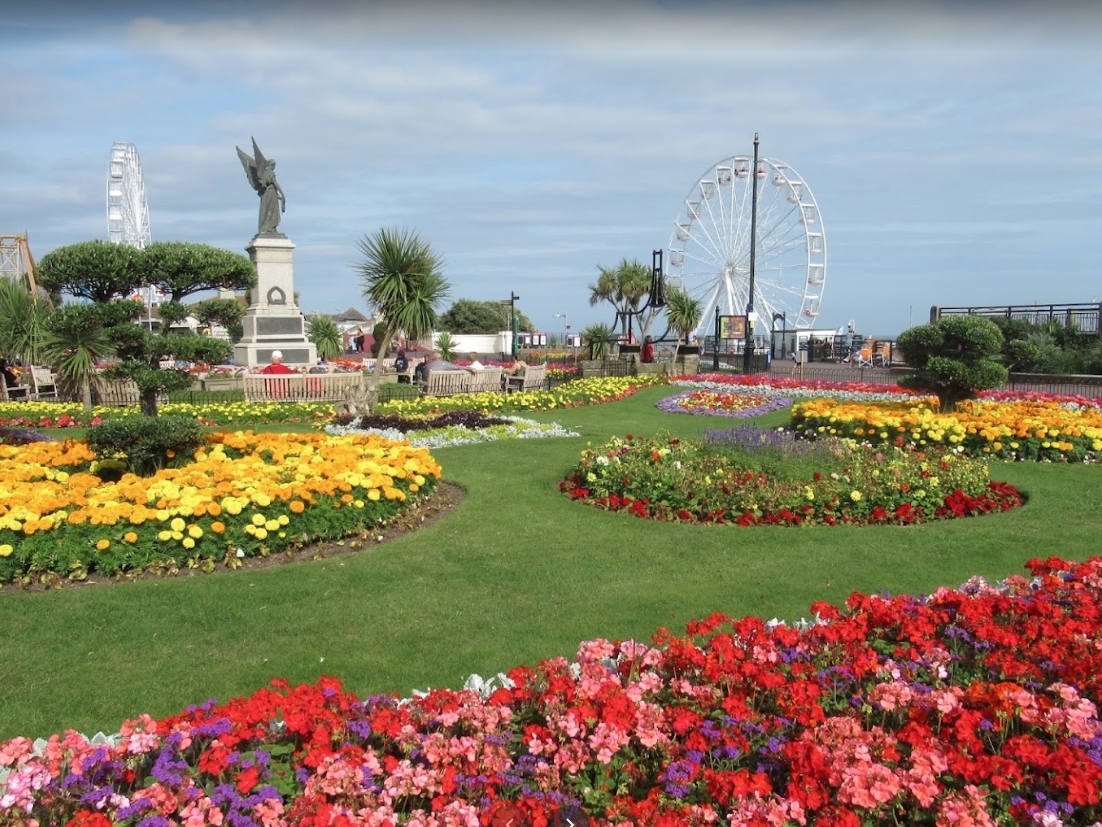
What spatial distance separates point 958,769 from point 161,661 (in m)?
3.89

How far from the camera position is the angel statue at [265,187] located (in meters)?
24.6

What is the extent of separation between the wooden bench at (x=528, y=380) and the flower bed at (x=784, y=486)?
1221cm

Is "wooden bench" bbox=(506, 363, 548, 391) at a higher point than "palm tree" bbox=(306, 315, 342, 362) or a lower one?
lower

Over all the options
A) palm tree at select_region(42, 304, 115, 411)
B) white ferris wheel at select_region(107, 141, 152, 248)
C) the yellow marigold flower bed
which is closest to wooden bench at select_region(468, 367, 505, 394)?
palm tree at select_region(42, 304, 115, 411)

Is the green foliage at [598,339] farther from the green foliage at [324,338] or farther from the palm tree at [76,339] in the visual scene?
the palm tree at [76,339]

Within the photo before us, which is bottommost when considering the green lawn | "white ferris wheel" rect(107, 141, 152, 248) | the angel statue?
the green lawn

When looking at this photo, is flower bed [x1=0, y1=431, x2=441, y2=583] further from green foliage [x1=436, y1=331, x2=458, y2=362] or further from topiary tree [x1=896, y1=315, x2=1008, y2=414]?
green foliage [x1=436, y1=331, x2=458, y2=362]

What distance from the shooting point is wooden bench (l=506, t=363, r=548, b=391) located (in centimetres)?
2158

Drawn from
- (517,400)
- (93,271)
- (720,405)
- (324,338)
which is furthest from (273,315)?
(324,338)

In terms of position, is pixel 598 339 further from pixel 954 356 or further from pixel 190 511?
pixel 190 511

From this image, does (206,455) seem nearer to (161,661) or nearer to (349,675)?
(161,661)

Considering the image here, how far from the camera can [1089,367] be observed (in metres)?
23.2

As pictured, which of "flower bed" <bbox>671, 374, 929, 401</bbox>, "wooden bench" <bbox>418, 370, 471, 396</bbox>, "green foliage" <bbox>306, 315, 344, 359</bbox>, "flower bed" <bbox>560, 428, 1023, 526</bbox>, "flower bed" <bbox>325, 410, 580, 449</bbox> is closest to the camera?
"flower bed" <bbox>560, 428, 1023, 526</bbox>

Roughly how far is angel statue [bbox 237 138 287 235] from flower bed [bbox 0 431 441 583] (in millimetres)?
17572
